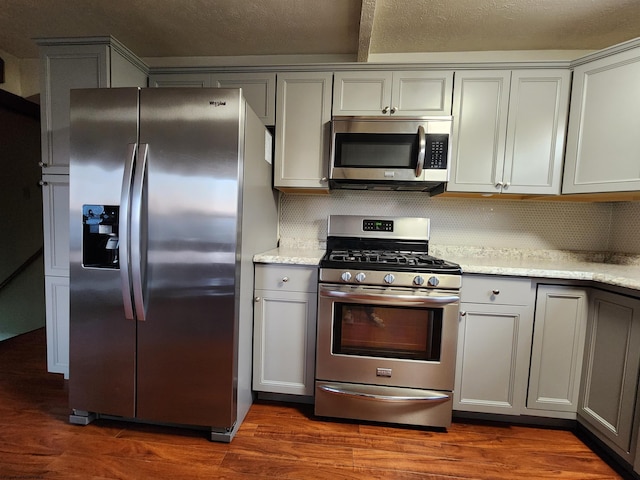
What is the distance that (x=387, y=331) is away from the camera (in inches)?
63.8

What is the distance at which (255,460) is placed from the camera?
4.44ft

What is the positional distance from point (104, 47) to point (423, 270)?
2.34 m

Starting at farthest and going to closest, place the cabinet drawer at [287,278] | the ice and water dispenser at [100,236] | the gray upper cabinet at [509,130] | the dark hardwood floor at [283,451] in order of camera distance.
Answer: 1. the gray upper cabinet at [509,130]
2. the cabinet drawer at [287,278]
3. the ice and water dispenser at [100,236]
4. the dark hardwood floor at [283,451]

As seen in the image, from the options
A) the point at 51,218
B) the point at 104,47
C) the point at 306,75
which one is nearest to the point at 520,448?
the point at 306,75

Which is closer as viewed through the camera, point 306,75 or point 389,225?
point 306,75

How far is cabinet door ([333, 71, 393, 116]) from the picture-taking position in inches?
73.2

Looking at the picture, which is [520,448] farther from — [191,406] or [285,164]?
[285,164]

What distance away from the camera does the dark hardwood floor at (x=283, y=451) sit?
1295 mm

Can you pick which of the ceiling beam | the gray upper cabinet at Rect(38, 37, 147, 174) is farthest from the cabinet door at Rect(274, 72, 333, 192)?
the gray upper cabinet at Rect(38, 37, 147, 174)

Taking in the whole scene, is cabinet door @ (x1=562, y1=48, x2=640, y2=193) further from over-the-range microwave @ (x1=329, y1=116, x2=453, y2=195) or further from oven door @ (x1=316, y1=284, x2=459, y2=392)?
oven door @ (x1=316, y1=284, x2=459, y2=392)

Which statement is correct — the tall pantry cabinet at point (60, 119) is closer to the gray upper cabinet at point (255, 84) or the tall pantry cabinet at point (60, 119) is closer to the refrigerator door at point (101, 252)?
the gray upper cabinet at point (255, 84)

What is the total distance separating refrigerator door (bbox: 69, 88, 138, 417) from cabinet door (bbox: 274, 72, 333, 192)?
881mm

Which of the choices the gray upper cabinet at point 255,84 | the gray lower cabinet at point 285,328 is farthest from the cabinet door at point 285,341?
Result: the gray upper cabinet at point 255,84

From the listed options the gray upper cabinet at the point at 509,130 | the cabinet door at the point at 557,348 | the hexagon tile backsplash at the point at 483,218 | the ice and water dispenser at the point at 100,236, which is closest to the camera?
the ice and water dispenser at the point at 100,236
